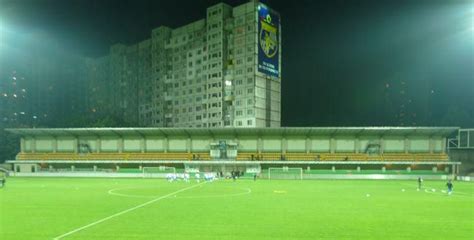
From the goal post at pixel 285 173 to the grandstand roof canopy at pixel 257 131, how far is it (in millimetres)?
6944

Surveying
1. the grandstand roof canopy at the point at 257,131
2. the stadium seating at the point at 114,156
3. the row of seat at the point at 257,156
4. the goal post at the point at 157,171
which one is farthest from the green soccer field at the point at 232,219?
the stadium seating at the point at 114,156

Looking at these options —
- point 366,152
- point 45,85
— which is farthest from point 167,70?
point 366,152

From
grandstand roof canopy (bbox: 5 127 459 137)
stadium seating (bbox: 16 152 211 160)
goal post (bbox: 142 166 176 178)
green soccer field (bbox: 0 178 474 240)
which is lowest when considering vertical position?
goal post (bbox: 142 166 176 178)

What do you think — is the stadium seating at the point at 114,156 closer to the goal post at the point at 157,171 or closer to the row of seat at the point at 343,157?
the goal post at the point at 157,171

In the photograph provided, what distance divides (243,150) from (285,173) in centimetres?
985

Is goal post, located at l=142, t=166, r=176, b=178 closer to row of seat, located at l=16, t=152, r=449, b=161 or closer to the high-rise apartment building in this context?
row of seat, located at l=16, t=152, r=449, b=161

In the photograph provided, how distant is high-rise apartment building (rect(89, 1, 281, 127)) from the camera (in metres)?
99.8

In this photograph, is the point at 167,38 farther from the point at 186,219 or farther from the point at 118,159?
the point at 186,219

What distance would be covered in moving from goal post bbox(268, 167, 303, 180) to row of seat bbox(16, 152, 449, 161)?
Answer: 2.80 metres

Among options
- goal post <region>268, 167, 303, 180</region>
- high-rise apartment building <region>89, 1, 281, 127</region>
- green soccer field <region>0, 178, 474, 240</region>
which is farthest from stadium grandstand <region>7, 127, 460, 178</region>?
green soccer field <region>0, 178, 474, 240</region>

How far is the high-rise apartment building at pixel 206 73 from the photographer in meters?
99.8

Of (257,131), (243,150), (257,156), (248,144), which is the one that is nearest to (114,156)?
(243,150)

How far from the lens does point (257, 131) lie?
67.1 meters

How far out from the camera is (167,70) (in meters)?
123
